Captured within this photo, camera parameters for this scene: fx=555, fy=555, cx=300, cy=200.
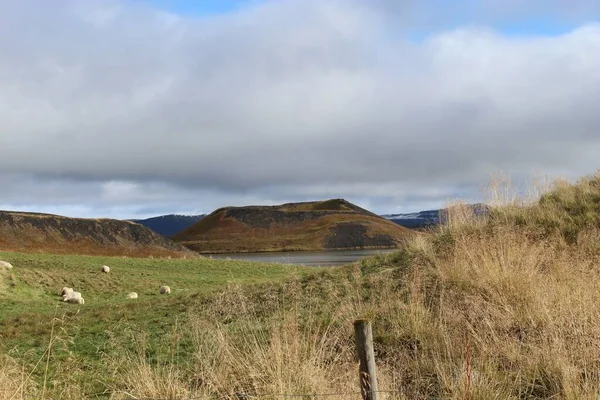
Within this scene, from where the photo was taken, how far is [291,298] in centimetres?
1102

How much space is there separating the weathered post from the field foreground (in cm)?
63

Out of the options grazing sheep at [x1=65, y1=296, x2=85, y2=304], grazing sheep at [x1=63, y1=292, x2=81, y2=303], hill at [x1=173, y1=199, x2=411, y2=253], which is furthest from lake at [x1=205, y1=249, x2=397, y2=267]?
grazing sheep at [x1=65, y1=296, x2=85, y2=304]

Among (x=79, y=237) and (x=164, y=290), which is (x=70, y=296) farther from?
(x=79, y=237)

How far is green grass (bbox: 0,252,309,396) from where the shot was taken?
849cm

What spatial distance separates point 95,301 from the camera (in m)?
17.0

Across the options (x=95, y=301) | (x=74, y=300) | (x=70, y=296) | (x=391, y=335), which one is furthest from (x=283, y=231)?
(x=391, y=335)

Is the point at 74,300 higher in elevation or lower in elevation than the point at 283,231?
lower

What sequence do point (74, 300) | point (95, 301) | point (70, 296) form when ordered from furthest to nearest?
point (95, 301), point (70, 296), point (74, 300)

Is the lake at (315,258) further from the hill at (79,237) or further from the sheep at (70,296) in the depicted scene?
the sheep at (70,296)

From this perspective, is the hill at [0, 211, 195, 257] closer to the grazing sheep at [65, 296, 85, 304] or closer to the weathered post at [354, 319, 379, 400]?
the grazing sheep at [65, 296, 85, 304]

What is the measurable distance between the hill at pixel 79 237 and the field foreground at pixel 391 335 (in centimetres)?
1873

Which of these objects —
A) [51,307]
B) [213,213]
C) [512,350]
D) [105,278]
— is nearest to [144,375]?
[512,350]

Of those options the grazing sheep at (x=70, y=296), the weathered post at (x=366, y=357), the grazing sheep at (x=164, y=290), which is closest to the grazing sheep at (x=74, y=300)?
the grazing sheep at (x=70, y=296)

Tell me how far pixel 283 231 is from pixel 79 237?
35266 mm
